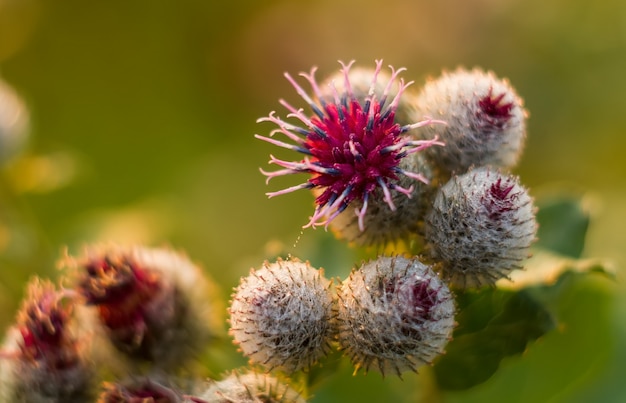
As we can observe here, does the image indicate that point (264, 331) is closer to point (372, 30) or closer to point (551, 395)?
point (551, 395)

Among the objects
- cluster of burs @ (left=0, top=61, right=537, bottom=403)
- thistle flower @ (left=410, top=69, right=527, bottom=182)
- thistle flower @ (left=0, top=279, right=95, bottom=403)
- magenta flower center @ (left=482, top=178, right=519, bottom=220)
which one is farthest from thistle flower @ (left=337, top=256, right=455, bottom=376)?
thistle flower @ (left=0, top=279, right=95, bottom=403)

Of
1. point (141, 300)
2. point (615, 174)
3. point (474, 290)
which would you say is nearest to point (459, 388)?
point (474, 290)

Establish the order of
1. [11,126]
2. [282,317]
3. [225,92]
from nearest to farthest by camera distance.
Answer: [282,317] → [11,126] → [225,92]

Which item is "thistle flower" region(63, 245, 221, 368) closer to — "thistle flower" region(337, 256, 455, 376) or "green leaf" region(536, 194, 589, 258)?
"thistle flower" region(337, 256, 455, 376)

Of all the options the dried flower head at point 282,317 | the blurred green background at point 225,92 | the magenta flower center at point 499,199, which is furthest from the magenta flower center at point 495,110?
the blurred green background at point 225,92

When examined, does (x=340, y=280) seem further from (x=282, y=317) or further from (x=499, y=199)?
(x=499, y=199)

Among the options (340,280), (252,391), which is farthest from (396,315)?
(252,391)
